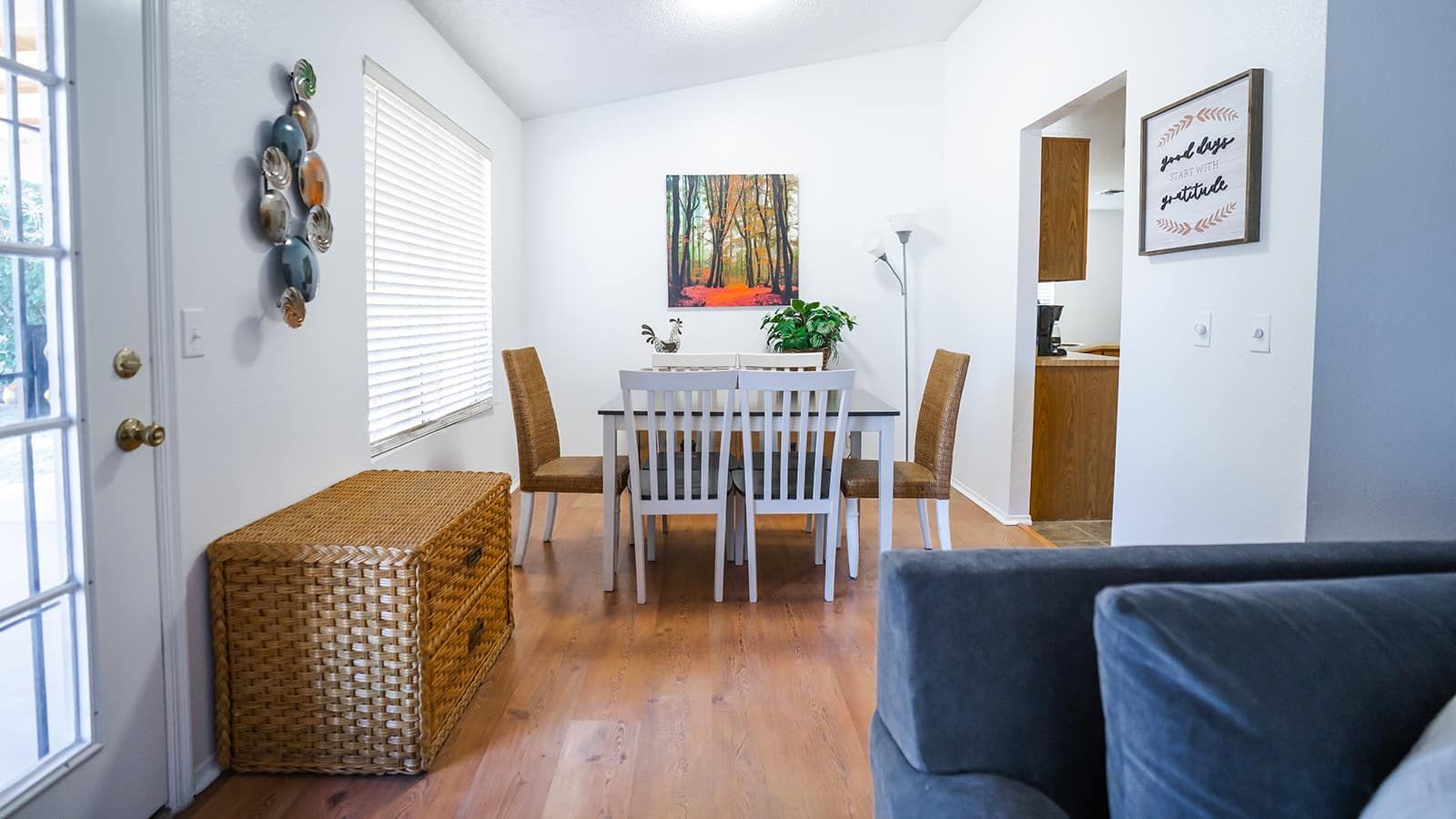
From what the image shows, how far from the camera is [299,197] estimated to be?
2.56 metres

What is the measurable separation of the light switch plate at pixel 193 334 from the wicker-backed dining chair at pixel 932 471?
227 centimetres

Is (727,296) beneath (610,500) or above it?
above

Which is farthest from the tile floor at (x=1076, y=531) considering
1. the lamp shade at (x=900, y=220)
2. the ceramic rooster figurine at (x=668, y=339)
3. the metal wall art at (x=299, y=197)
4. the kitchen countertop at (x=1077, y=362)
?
the metal wall art at (x=299, y=197)

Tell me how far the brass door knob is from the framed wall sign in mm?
2790

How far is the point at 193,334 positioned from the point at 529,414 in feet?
5.83

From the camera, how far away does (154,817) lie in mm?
1851

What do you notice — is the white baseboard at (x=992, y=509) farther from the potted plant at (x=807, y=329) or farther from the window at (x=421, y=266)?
the window at (x=421, y=266)

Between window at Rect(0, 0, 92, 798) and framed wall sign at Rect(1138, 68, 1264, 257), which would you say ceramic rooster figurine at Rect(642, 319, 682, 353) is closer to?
framed wall sign at Rect(1138, 68, 1264, 257)

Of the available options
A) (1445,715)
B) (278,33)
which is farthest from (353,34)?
(1445,715)

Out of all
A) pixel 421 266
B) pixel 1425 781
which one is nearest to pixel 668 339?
pixel 421 266

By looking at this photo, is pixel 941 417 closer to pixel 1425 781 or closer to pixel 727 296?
pixel 727 296

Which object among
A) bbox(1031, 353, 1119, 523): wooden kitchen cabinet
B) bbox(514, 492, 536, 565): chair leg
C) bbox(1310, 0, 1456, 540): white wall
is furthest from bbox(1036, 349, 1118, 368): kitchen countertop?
bbox(514, 492, 536, 565): chair leg

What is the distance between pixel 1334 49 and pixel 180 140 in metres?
2.74

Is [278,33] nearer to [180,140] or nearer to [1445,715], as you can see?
[180,140]
